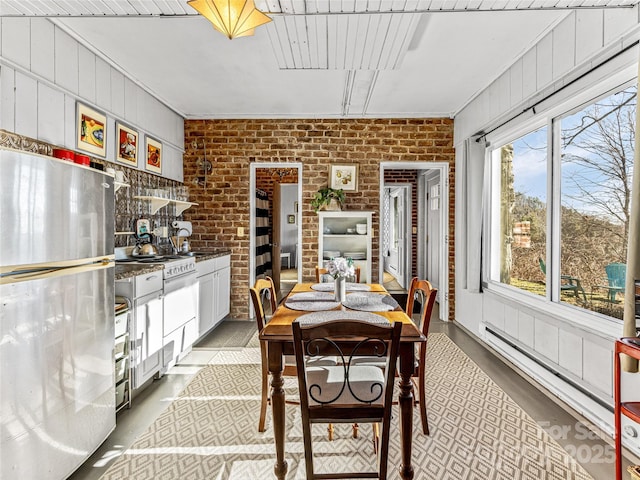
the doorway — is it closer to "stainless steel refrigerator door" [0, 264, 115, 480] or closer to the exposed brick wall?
the exposed brick wall

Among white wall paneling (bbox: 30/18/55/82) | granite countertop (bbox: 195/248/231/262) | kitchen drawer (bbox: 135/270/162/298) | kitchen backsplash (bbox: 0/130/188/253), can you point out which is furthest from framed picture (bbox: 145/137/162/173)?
kitchen drawer (bbox: 135/270/162/298)

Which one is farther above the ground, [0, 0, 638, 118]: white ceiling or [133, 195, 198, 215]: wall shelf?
[0, 0, 638, 118]: white ceiling

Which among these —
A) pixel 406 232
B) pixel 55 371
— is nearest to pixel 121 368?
pixel 55 371

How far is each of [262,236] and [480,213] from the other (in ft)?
10.9

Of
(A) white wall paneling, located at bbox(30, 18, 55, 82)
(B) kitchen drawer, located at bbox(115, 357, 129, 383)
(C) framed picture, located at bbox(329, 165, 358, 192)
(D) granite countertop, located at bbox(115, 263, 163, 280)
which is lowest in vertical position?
(B) kitchen drawer, located at bbox(115, 357, 129, 383)

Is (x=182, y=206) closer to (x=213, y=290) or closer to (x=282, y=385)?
(x=213, y=290)

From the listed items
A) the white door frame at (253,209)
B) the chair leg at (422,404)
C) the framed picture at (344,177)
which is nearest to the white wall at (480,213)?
the chair leg at (422,404)

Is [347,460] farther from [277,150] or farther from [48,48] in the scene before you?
A: [277,150]

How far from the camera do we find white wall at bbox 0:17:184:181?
2.23 metres

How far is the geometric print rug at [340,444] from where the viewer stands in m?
1.88

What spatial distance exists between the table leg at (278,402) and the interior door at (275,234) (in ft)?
14.9

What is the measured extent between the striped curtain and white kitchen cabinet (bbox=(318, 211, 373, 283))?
120cm

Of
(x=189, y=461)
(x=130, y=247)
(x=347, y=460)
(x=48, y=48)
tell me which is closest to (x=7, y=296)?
(x=189, y=461)

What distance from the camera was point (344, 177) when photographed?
15.7 feet
